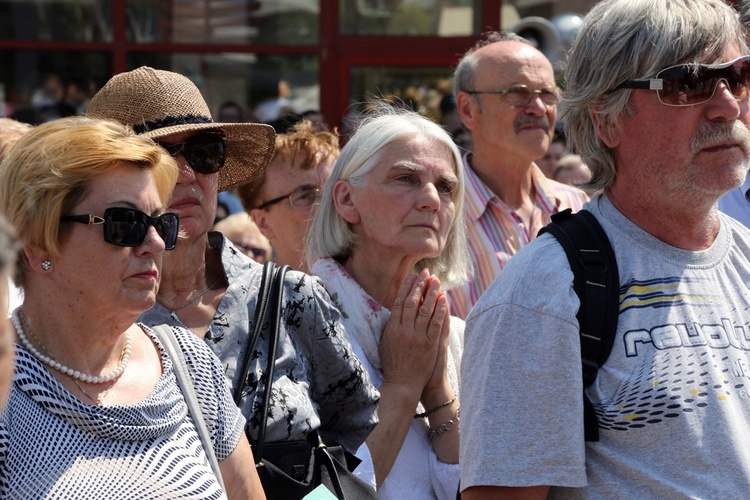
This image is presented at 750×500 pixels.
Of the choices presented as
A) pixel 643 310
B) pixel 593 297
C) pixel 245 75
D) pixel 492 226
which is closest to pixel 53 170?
pixel 593 297

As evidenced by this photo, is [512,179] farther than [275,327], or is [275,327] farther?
[512,179]

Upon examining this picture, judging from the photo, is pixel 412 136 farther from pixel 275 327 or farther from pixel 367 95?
pixel 367 95

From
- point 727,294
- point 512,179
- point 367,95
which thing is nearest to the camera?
point 727,294

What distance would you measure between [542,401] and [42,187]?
1.13m

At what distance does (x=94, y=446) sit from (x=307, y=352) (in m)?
0.80

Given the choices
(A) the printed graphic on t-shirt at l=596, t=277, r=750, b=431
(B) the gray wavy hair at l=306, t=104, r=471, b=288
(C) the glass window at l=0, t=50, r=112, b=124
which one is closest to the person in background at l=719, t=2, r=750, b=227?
(B) the gray wavy hair at l=306, t=104, r=471, b=288

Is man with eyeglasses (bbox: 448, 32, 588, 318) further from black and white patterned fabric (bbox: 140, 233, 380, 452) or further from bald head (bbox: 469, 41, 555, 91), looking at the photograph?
black and white patterned fabric (bbox: 140, 233, 380, 452)

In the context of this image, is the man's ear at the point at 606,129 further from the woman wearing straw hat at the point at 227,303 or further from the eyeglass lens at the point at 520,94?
the eyeglass lens at the point at 520,94

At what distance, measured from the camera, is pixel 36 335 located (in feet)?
7.21

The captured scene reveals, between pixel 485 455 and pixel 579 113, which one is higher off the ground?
pixel 579 113

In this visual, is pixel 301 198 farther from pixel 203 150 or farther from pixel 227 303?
pixel 227 303

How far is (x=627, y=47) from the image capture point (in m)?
2.21

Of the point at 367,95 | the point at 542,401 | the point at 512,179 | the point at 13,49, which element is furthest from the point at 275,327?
the point at 13,49

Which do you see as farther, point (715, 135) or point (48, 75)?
point (48, 75)
